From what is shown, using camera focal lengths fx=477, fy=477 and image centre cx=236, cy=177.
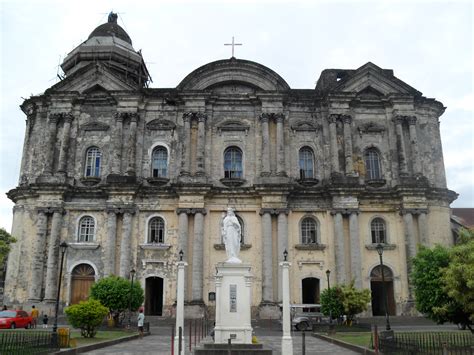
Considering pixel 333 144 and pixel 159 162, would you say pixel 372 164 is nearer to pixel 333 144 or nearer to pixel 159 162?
pixel 333 144

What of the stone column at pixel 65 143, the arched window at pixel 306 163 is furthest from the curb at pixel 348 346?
the stone column at pixel 65 143

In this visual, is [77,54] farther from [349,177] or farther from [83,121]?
[349,177]

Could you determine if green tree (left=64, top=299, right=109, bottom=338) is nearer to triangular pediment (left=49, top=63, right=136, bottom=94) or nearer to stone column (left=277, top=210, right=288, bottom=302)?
stone column (left=277, top=210, right=288, bottom=302)

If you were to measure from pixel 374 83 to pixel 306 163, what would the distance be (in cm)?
723

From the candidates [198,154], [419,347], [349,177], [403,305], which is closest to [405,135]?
[349,177]

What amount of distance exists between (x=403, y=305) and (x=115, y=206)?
1783 cm

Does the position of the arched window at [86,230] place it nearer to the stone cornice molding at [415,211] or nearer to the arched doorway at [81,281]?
the arched doorway at [81,281]

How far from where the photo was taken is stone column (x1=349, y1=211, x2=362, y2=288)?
27.5 meters

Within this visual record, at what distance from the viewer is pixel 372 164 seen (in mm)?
30766

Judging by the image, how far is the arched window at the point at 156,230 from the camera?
28830mm

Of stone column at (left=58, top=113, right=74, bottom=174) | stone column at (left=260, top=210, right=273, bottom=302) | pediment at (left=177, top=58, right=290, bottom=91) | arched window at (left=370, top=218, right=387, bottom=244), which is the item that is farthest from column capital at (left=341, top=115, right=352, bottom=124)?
stone column at (left=58, top=113, right=74, bottom=174)

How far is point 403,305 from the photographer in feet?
90.9

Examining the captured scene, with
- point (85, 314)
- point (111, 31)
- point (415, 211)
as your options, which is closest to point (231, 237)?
point (85, 314)

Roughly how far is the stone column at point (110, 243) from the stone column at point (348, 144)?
568 inches
